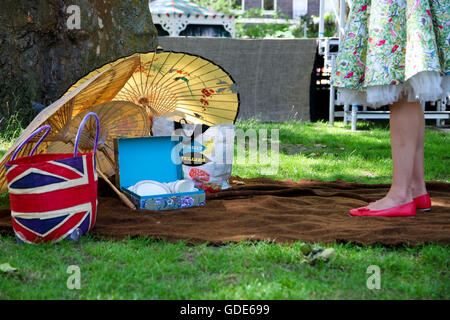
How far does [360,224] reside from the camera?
96.8 inches

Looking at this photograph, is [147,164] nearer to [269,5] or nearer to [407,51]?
[407,51]

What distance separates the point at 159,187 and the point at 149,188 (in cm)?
6

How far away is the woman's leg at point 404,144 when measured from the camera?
2516mm

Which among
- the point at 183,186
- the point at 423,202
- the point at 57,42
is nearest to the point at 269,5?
the point at 57,42

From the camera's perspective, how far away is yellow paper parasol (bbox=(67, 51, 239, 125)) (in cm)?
311

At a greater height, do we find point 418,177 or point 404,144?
point 404,144

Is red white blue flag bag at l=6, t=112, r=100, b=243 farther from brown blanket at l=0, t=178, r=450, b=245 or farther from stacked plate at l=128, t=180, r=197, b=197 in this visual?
stacked plate at l=128, t=180, r=197, b=197

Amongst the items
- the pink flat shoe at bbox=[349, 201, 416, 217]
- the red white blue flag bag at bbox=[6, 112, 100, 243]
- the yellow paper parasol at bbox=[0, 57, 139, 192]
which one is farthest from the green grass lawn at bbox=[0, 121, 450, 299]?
the yellow paper parasol at bbox=[0, 57, 139, 192]

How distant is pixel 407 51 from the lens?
7.84 ft

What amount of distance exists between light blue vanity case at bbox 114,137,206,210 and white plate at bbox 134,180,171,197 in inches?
2.3

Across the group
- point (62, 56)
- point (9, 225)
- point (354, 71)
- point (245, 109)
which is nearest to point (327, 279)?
point (354, 71)

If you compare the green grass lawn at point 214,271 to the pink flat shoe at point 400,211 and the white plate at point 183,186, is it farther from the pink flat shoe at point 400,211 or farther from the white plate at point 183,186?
the white plate at point 183,186

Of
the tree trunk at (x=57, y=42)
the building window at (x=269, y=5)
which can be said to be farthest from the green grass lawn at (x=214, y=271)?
the building window at (x=269, y=5)
